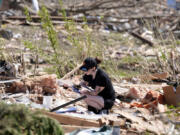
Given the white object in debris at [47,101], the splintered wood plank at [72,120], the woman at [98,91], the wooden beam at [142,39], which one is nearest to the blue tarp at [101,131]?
the splintered wood plank at [72,120]

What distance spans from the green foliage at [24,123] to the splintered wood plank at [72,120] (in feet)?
3.34

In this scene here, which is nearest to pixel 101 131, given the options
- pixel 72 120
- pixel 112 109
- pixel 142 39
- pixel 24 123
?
pixel 72 120

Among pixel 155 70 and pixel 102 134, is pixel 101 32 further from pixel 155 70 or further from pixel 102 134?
pixel 102 134

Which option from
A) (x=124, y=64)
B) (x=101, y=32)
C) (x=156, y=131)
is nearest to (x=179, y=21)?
(x=101, y=32)

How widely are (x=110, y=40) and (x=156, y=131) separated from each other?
9516 millimetres

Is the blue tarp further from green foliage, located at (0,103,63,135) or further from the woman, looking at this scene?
the woman

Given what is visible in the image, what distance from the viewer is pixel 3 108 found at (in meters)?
3.30

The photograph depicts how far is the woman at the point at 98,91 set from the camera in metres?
5.16

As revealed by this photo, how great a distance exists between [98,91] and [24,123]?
2.18m

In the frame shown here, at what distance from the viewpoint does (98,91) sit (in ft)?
17.2

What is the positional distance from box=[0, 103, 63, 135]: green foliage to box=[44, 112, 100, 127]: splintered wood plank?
40.1 inches

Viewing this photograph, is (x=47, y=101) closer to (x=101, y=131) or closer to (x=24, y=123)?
(x=101, y=131)

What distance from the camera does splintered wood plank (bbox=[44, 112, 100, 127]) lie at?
4391mm

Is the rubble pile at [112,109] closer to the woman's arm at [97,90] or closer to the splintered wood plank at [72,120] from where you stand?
the splintered wood plank at [72,120]
